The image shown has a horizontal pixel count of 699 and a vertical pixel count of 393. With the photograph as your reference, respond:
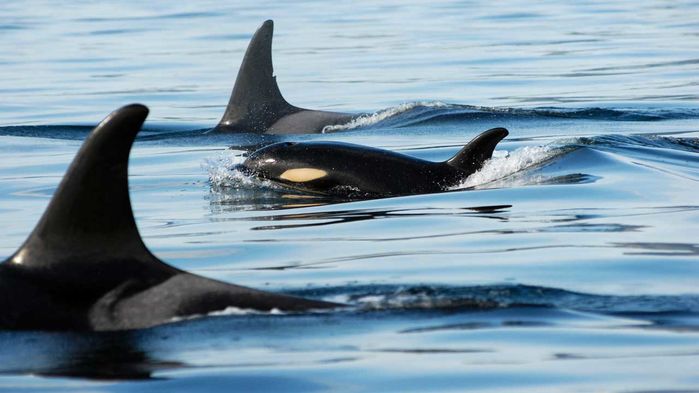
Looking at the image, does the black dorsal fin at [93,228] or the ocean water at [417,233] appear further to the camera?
the black dorsal fin at [93,228]

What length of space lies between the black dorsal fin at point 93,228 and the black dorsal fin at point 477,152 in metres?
5.43

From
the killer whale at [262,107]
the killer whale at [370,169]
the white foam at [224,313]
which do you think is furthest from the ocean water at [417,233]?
the killer whale at [262,107]

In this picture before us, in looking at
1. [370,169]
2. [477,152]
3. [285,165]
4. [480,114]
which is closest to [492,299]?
[370,169]

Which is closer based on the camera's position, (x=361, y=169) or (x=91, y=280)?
(x=91, y=280)

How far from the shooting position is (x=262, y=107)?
16.5 meters

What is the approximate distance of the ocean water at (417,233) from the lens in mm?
5379

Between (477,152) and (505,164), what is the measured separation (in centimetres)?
60

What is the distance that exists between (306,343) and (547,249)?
2626 millimetres

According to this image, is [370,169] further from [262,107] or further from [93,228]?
[262,107]

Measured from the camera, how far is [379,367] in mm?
5320

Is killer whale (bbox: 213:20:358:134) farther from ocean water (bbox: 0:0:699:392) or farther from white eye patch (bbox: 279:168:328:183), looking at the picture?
white eye patch (bbox: 279:168:328:183)

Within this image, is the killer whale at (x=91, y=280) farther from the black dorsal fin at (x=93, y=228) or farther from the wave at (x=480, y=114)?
the wave at (x=480, y=114)

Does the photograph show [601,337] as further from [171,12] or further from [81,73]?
[171,12]

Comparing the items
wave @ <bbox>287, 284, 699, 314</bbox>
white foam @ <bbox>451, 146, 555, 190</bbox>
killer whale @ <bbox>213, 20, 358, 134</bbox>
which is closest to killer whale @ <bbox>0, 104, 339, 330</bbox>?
wave @ <bbox>287, 284, 699, 314</bbox>
